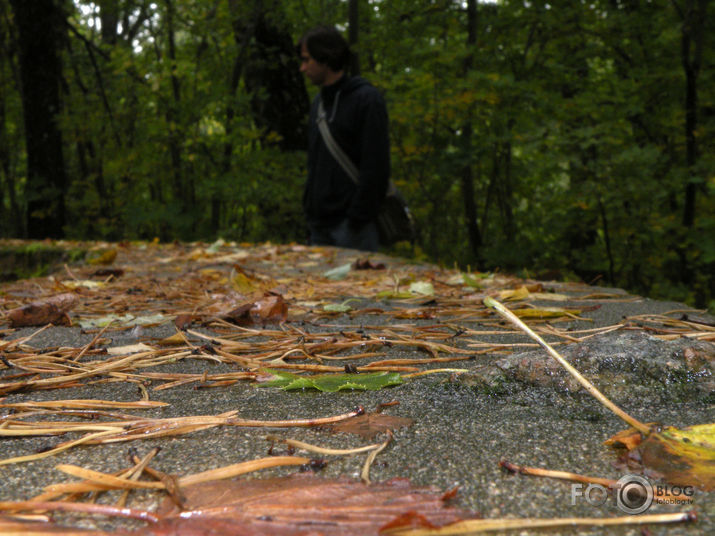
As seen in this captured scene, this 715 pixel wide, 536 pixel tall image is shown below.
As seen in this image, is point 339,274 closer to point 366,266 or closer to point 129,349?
point 366,266

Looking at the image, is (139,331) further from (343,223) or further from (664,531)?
(343,223)

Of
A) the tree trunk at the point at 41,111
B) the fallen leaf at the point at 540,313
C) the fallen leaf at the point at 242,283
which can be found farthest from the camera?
the tree trunk at the point at 41,111

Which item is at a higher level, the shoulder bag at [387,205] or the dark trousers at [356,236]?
the shoulder bag at [387,205]

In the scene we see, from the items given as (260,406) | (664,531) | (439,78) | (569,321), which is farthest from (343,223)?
→ (664,531)

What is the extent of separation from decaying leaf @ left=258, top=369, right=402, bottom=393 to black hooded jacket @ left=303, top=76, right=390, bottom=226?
115 inches

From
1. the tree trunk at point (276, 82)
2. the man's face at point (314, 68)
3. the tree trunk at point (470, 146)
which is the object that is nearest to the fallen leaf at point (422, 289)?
the man's face at point (314, 68)

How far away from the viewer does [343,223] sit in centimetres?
439

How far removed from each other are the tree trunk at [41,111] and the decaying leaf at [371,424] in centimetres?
769

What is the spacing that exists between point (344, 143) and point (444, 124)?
2.87 m

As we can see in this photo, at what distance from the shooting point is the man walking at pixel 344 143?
12.9ft

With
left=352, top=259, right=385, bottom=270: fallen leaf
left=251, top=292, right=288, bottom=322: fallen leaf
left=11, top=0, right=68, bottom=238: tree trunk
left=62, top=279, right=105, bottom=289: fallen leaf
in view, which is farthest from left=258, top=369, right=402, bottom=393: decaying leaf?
left=11, top=0, right=68, bottom=238: tree trunk

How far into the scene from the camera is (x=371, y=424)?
0.85 m

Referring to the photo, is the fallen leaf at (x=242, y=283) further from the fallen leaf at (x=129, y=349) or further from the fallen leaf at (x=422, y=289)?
the fallen leaf at (x=129, y=349)

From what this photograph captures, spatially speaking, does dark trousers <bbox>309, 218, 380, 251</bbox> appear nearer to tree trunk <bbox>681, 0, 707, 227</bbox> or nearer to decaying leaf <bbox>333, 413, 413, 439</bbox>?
tree trunk <bbox>681, 0, 707, 227</bbox>
